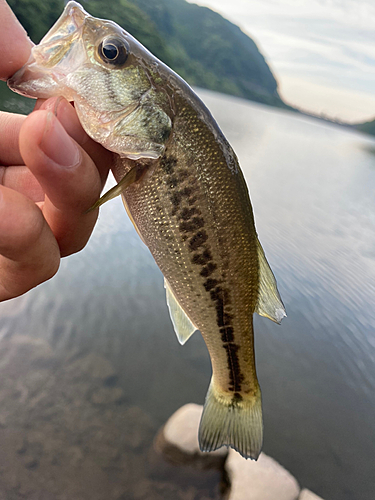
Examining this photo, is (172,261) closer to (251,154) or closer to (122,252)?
(122,252)

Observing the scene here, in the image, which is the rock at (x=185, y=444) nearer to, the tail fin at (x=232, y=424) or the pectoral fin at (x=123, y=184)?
the tail fin at (x=232, y=424)

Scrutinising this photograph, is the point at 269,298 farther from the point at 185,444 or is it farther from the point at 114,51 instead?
the point at 185,444

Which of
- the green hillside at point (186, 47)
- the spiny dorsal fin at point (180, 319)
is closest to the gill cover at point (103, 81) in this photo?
the spiny dorsal fin at point (180, 319)

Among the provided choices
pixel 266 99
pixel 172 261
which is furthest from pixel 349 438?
pixel 266 99

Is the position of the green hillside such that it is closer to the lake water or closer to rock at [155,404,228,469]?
the lake water

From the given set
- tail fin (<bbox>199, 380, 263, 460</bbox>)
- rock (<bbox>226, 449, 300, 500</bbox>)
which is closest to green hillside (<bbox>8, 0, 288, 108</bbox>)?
rock (<bbox>226, 449, 300, 500</bbox>)

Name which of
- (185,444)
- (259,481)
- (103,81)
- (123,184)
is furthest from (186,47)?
(123,184)

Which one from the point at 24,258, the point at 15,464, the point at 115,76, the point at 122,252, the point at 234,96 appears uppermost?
the point at 115,76
